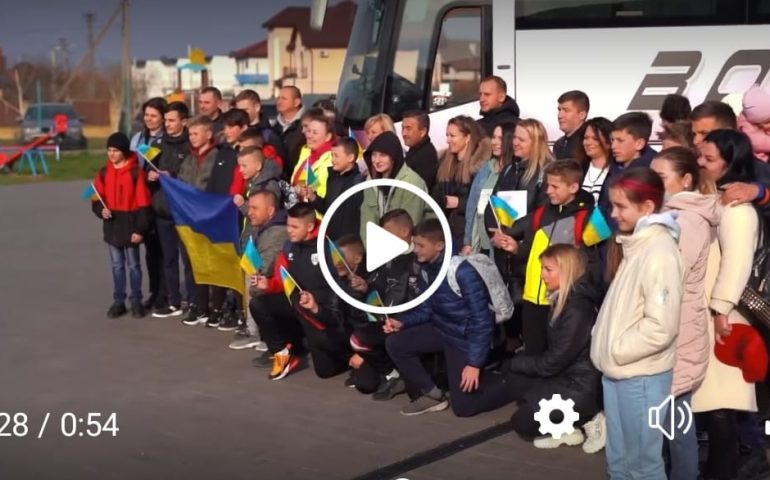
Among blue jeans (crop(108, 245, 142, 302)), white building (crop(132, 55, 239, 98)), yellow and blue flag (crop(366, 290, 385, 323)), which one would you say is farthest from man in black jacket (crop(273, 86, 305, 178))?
white building (crop(132, 55, 239, 98))

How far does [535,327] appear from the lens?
723 centimetres

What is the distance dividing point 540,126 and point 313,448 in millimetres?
2743

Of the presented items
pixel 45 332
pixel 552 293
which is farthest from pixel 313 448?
pixel 45 332

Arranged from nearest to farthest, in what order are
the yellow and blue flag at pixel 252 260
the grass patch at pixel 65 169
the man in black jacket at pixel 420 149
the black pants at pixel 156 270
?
1. the yellow and blue flag at pixel 252 260
2. the man in black jacket at pixel 420 149
3. the black pants at pixel 156 270
4. the grass patch at pixel 65 169

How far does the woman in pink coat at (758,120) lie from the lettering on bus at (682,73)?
326 centimetres

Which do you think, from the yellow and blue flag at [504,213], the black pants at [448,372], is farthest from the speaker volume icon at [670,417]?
the yellow and blue flag at [504,213]

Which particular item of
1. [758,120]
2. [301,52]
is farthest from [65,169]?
[301,52]

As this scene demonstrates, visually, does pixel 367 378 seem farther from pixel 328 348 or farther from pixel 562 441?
pixel 562 441

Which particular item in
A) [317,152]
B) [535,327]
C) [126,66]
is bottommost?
[535,327]

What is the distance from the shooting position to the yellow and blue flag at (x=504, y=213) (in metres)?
7.79

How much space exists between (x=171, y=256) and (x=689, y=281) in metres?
6.30

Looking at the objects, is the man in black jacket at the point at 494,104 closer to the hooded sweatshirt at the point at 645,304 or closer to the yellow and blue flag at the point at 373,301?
the yellow and blue flag at the point at 373,301

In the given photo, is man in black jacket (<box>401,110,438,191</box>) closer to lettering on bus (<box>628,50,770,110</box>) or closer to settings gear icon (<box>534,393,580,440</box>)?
lettering on bus (<box>628,50,770,110</box>)

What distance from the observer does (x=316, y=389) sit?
822 centimetres
